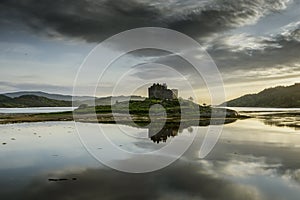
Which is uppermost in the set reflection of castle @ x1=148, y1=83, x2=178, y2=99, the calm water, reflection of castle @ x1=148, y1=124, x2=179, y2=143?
reflection of castle @ x1=148, y1=83, x2=178, y2=99

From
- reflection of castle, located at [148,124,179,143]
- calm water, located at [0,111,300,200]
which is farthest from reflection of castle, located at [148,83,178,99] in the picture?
calm water, located at [0,111,300,200]

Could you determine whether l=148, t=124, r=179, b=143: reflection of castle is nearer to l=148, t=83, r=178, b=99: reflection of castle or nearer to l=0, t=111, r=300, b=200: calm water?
l=0, t=111, r=300, b=200: calm water

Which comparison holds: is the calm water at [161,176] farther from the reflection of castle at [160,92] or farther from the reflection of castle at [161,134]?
the reflection of castle at [160,92]

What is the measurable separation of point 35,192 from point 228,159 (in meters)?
18.7

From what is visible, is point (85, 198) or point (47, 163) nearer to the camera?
point (85, 198)

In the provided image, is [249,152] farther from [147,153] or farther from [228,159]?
[147,153]

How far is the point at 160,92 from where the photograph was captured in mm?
162875

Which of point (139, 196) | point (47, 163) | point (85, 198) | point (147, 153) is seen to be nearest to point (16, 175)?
point (47, 163)

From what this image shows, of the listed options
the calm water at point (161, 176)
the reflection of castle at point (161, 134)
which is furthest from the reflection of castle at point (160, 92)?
the calm water at point (161, 176)

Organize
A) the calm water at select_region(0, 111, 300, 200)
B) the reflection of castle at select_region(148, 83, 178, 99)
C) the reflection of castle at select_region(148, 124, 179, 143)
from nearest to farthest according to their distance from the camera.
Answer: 1. the calm water at select_region(0, 111, 300, 200)
2. the reflection of castle at select_region(148, 124, 179, 143)
3. the reflection of castle at select_region(148, 83, 178, 99)

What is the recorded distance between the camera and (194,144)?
40.8 metres

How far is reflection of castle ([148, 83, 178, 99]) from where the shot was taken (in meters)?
162

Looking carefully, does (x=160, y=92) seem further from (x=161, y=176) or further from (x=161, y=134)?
(x=161, y=176)

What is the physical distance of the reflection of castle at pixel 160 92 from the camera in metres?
162
